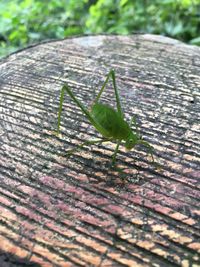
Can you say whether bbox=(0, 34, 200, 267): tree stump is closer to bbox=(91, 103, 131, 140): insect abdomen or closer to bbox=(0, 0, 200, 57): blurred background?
bbox=(91, 103, 131, 140): insect abdomen

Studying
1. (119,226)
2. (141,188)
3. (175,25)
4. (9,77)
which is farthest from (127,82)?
A: (175,25)

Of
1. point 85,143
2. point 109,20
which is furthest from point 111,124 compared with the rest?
point 109,20

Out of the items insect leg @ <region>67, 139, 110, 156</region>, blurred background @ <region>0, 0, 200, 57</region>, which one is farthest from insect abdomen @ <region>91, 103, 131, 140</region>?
blurred background @ <region>0, 0, 200, 57</region>

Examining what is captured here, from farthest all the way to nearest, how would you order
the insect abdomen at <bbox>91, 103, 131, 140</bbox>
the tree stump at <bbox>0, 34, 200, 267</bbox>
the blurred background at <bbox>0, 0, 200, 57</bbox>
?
1. the blurred background at <bbox>0, 0, 200, 57</bbox>
2. the insect abdomen at <bbox>91, 103, 131, 140</bbox>
3. the tree stump at <bbox>0, 34, 200, 267</bbox>

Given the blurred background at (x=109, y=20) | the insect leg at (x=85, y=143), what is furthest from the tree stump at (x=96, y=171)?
the blurred background at (x=109, y=20)

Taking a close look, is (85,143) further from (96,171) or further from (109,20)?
(109,20)

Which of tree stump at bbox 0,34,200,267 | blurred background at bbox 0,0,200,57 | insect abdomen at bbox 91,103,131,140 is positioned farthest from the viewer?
blurred background at bbox 0,0,200,57
